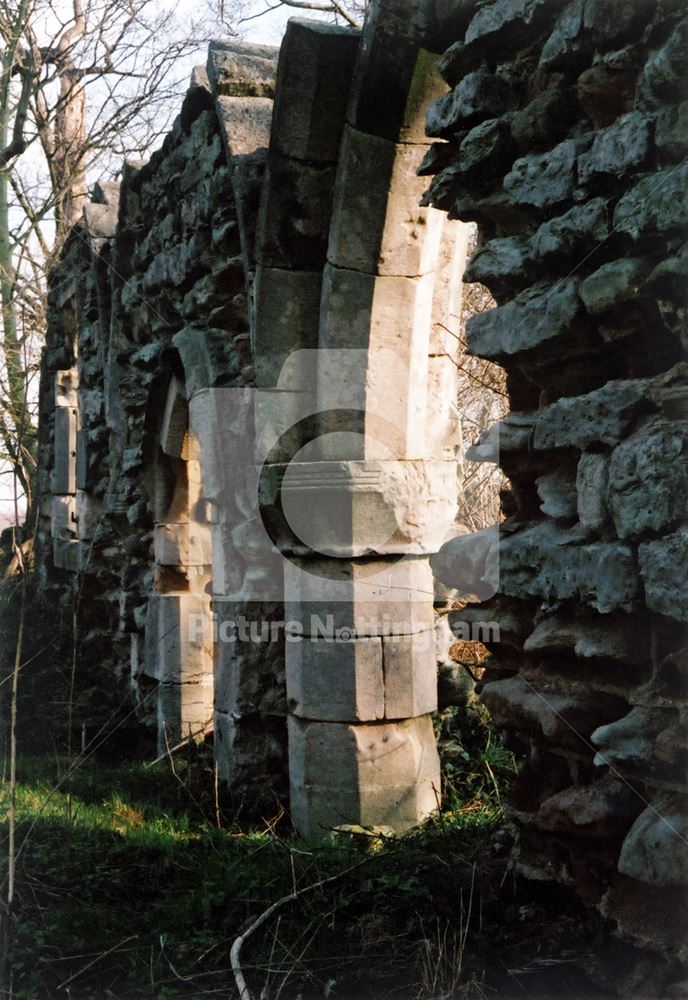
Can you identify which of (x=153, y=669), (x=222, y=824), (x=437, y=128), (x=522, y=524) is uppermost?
(x=437, y=128)

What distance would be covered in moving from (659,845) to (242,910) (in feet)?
5.28

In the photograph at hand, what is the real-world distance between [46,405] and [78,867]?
7.26 metres

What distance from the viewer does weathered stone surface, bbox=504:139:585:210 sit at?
110 inches

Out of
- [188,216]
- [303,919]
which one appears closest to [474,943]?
[303,919]

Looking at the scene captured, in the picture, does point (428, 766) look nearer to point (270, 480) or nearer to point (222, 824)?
point (222, 824)

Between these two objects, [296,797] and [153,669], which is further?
[153,669]

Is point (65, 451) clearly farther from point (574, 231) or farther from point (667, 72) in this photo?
point (667, 72)

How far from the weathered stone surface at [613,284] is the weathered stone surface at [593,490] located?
356mm

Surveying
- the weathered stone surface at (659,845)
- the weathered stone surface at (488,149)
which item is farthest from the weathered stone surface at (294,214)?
the weathered stone surface at (659,845)

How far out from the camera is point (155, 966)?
3.16 meters

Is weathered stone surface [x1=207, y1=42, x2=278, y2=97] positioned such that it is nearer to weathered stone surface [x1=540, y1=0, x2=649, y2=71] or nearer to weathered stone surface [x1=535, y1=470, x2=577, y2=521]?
weathered stone surface [x1=540, y1=0, x2=649, y2=71]

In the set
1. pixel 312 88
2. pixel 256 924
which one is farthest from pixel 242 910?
pixel 312 88

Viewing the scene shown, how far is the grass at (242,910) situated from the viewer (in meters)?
2.91

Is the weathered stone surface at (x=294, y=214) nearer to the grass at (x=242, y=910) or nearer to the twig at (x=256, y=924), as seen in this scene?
the grass at (x=242, y=910)
